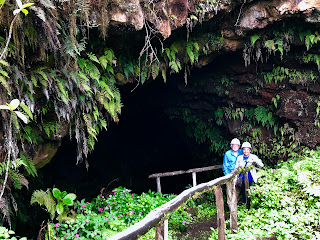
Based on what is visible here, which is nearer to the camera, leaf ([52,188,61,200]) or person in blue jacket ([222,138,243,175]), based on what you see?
leaf ([52,188,61,200])

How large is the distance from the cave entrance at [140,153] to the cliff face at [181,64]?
1.11m

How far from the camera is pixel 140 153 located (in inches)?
612

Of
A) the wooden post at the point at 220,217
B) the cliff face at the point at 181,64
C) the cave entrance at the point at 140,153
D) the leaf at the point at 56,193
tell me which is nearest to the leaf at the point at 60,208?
the leaf at the point at 56,193

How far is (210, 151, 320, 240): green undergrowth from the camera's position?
4402mm

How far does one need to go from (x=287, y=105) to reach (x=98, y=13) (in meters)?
6.40

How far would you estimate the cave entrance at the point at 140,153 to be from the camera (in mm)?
11820

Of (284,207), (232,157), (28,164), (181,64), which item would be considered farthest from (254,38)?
(28,164)

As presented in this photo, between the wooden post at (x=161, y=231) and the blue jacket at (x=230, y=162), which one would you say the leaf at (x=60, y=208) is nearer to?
the wooden post at (x=161, y=231)

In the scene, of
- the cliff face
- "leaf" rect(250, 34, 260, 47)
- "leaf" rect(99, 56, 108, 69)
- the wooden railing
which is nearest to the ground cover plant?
the wooden railing

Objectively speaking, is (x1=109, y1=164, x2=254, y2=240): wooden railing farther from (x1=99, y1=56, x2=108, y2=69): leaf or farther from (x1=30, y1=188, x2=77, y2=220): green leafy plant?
(x1=99, y1=56, x2=108, y2=69): leaf

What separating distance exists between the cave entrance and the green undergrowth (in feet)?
16.7

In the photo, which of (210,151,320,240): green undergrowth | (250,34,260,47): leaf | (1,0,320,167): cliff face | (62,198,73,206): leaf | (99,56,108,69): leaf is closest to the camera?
(210,151,320,240): green undergrowth

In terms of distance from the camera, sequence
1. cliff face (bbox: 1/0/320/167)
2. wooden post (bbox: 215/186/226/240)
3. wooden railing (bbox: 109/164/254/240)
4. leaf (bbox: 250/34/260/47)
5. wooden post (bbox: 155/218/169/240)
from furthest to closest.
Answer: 1. leaf (bbox: 250/34/260/47)
2. cliff face (bbox: 1/0/320/167)
3. wooden post (bbox: 215/186/226/240)
4. wooden post (bbox: 155/218/169/240)
5. wooden railing (bbox: 109/164/254/240)

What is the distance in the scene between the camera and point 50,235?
482 centimetres
